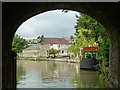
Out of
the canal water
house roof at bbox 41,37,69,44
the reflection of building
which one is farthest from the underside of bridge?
house roof at bbox 41,37,69,44

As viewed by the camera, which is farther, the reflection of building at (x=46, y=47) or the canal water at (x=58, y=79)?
the reflection of building at (x=46, y=47)

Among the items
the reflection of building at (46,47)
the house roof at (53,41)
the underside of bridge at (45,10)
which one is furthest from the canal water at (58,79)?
the house roof at (53,41)

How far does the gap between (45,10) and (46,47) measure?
102401 mm

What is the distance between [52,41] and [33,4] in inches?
4246

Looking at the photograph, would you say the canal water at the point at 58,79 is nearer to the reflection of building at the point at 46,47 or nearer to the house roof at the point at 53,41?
the reflection of building at the point at 46,47

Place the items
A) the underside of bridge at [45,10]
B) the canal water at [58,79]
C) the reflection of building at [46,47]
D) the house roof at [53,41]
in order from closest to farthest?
the underside of bridge at [45,10] < the canal water at [58,79] < the reflection of building at [46,47] < the house roof at [53,41]

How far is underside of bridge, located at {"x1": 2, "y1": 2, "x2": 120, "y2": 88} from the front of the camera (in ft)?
48.6

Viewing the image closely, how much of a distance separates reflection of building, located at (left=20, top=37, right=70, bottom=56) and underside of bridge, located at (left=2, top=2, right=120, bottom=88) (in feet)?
325

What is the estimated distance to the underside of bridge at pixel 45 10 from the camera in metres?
14.8

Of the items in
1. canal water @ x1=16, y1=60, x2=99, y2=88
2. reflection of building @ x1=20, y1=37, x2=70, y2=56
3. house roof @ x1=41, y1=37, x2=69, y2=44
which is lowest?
canal water @ x1=16, y1=60, x2=99, y2=88

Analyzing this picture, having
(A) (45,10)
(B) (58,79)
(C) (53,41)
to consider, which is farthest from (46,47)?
(A) (45,10)

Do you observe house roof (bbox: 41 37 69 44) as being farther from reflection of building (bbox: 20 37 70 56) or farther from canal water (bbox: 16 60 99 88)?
canal water (bbox: 16 60 99 88)

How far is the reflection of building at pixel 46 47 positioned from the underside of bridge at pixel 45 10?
99020 millimetres

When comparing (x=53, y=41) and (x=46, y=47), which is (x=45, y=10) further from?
(x=53, y=41)
